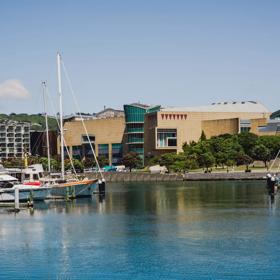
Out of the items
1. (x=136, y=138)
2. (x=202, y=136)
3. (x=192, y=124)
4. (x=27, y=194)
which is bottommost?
(x=27, y=194)

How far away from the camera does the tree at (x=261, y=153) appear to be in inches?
5989

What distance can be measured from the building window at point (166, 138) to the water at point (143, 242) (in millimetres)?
109244

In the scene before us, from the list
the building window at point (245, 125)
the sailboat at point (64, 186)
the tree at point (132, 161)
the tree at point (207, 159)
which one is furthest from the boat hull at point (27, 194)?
the building window at point (245, 125)

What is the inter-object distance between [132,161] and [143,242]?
135306 mm

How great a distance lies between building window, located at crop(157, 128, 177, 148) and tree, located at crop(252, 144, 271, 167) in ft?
118

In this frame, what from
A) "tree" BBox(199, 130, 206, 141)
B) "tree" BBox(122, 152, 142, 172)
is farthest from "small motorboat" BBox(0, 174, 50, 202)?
"tree" BBox(122, 152, 142, 172)

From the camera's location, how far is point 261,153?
500 feet

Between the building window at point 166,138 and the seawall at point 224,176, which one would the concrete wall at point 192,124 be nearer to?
the building window at point 166,138

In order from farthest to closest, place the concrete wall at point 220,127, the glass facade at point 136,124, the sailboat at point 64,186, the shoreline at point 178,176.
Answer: the glass facade at point 136,124 → the concrete wall at point 220,127 → the shoreline at point 178,176 → the sailboat at point 64,186

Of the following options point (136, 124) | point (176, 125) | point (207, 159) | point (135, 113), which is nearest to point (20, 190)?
point (207, 159)

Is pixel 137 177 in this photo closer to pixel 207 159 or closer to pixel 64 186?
pixel 207 159

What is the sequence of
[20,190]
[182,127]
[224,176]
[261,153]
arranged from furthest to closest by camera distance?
[182,127] → [261,153] → [224,176] → [20,190]

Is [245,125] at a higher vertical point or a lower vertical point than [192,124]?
lower

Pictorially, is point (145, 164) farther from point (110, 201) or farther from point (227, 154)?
point (110, 201)
